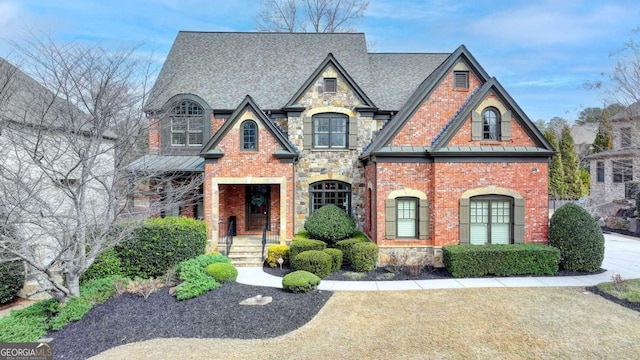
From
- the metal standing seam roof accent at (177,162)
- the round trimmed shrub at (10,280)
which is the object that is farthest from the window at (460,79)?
the round trimmed shrub at (10,280)

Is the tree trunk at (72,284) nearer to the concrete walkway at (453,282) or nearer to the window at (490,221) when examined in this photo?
the concrete walkway at (453,282)

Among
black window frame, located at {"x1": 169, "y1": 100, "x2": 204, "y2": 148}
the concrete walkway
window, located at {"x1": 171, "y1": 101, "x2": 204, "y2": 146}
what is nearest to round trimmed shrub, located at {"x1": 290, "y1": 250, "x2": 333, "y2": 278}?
the concrete walkway

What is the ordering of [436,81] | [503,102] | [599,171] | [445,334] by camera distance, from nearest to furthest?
[445,334] → [503,102] → [436,81] → [599,171]

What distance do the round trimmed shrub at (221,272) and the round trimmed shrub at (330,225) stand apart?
12.9ft

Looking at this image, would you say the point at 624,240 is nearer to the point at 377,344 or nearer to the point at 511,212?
the point at 511,212

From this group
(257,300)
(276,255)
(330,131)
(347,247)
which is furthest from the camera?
(330,131)

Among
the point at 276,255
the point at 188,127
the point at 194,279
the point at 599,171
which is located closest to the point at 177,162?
the point at 188,127

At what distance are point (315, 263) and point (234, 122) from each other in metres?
7.24

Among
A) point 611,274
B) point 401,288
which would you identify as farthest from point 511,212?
point 401,288

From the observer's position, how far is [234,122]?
15008 mm

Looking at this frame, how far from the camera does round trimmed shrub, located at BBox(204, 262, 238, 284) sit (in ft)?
35.8

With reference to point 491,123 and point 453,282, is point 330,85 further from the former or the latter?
point 453,282

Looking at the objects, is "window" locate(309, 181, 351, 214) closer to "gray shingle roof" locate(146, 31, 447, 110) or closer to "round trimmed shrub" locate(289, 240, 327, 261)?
"round trimmed shrub" locate(289, 240, 327, 261)

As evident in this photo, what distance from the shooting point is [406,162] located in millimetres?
13234
